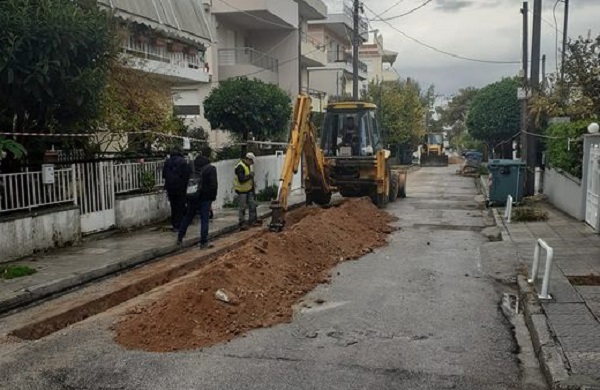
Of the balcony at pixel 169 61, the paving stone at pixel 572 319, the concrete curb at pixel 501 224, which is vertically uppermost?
the balcony at pixel 169 61

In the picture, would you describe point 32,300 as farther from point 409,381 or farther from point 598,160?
point 598,160

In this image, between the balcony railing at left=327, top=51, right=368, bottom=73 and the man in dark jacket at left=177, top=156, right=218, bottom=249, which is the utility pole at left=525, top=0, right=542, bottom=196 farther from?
the balcony railing at left=327, top=51, right=368, bottom=73

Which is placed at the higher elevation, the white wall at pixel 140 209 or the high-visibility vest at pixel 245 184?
the high-visibility vest at pixel 245 184

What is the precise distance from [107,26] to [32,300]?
5726mm

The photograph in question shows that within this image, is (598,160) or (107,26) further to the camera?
(598,160)

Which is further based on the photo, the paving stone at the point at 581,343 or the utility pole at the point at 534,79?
the utility pole at the point at 534,79

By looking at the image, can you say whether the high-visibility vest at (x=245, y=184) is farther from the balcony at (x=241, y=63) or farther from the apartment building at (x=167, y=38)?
the balcony at (x=241, y=63)

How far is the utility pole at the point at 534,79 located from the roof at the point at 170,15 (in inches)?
440

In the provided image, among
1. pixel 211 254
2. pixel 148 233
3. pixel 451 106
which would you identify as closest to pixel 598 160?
pixel 211 254

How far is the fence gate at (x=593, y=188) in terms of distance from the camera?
13438 millimetres

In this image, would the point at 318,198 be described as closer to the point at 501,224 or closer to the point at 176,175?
the point at 501,224

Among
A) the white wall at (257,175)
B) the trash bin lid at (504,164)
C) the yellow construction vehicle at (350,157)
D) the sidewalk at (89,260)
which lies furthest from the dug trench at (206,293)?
the trash bin lid at (504,164)

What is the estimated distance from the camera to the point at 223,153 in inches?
874

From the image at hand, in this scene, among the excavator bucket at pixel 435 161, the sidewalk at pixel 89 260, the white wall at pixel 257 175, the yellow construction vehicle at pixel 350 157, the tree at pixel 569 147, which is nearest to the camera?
the sidewalk at pixel 89 260
